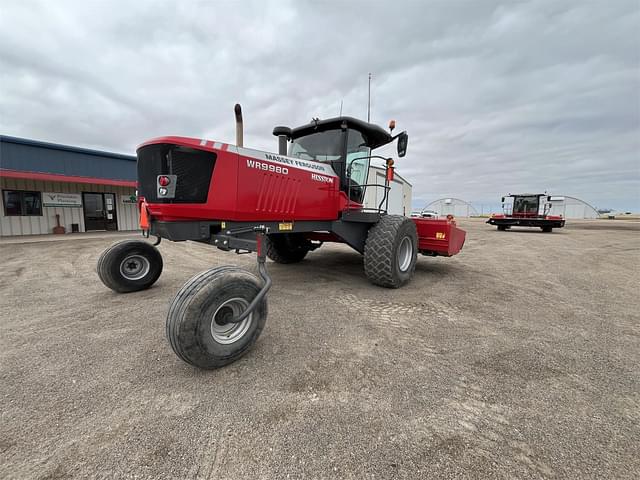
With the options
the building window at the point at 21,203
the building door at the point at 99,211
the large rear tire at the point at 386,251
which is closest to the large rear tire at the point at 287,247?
the large rear tire at the point at 386,251

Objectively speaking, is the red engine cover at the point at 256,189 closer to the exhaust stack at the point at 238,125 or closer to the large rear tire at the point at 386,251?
the exhaust stack at the point at 238,125

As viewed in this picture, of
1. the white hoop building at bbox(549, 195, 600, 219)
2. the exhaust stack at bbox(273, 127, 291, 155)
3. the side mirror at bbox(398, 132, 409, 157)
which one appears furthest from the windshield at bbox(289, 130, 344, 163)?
the white hoop building at bbox(549, 195, 600, 219)

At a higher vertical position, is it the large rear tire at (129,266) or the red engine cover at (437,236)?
the red engine cover at (437,236)

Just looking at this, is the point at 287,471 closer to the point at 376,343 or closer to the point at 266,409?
the point at 266,409

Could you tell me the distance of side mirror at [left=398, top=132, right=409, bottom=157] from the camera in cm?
444

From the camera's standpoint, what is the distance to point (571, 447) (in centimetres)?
149

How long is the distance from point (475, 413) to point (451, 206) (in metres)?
67.5

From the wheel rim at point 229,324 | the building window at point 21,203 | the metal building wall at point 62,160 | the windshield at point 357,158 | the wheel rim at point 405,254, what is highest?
the metal building wall at point 62,160

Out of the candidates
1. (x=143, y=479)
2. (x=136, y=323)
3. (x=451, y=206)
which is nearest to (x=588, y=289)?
(x=143, y=479)

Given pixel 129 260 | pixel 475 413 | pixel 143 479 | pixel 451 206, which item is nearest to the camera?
pixel 143 479

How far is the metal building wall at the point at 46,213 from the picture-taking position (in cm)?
1088

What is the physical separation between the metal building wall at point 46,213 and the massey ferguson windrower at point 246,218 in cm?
1154

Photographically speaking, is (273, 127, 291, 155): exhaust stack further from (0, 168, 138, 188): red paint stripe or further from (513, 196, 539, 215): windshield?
(513, 196, 539, 215): windshield

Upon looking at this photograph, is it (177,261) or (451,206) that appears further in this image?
(451,206)
